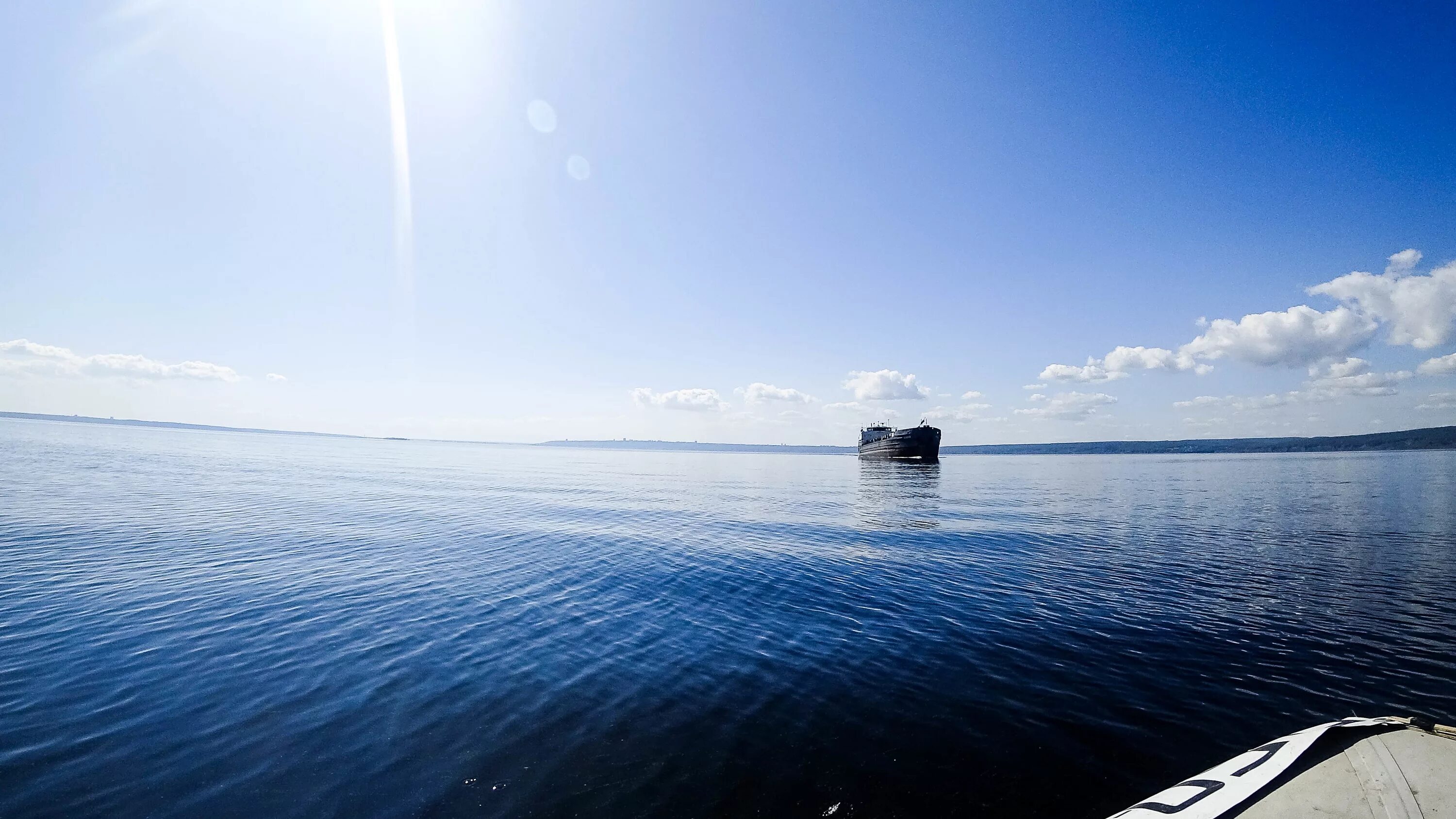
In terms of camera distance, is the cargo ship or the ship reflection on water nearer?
the ship reflection on water

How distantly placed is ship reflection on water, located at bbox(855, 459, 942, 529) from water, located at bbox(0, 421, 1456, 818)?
21.3 ft

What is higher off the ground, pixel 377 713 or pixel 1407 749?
pixel 1407 749

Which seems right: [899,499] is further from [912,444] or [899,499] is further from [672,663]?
[912,444]

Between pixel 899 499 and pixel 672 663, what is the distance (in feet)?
152

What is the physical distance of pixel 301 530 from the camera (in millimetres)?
31062

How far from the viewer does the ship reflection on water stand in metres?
39.3

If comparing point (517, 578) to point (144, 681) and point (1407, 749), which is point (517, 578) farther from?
point (1407, 749)

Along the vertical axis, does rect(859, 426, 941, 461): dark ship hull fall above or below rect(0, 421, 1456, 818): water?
above

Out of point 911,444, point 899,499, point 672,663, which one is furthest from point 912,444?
point 672,663

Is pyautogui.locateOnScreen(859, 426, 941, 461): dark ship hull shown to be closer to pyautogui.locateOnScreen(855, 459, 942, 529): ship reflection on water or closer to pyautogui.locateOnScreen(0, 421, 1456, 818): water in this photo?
pyautogui.locateOnScreen(855, 459, 942, 529): ship reflection on water

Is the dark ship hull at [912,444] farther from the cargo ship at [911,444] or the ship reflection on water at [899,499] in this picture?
the ship reflection on water at [899,499]

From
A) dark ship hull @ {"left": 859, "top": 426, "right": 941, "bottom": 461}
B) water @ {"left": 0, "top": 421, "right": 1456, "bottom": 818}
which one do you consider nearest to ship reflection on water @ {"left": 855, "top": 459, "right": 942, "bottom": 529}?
water @ {"left": 0, "top": 421, "right": 1456, "bottom": 818}

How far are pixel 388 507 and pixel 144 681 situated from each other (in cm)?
3510

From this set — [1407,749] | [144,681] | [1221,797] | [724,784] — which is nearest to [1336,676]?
[1407,749]
